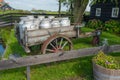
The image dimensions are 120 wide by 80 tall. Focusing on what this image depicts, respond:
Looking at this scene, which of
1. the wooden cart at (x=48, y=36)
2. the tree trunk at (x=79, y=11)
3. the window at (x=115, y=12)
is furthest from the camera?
the window at (x=115, y=12)

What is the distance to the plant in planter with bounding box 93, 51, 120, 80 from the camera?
5.86 m

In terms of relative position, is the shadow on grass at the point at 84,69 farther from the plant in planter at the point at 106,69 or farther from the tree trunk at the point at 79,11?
the tree trunk at the point at 79,11

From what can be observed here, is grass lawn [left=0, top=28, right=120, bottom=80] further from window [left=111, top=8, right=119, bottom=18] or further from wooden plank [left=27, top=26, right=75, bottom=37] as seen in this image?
window [left=111, top=8, right=119, bottom=18]

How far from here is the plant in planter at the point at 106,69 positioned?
5.86m

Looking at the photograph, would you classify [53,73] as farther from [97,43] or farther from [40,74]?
[97,43]

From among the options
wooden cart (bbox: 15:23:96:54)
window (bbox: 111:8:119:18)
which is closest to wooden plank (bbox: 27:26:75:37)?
wooden cart (bbox: 15:23:96:54)

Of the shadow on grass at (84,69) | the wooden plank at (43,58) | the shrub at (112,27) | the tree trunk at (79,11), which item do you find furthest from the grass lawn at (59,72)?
the shrub at (112,27)

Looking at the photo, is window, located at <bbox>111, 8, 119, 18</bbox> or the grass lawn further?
window, located at <bbox>111, 8, 119, 18</bbox>

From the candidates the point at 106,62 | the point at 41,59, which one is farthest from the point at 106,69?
the point at 41,59

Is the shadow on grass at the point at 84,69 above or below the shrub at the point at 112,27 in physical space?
below

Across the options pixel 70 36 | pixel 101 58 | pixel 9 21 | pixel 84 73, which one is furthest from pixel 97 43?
pixel 9 21

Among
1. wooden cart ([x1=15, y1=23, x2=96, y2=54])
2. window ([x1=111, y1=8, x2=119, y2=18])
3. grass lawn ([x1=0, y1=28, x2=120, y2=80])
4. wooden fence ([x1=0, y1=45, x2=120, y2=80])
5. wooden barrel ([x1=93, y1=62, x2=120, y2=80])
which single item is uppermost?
window ([x1=111, y1=8, x2=119, y2=18])

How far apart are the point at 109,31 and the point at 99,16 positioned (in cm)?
661

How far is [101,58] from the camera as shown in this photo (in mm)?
6324
